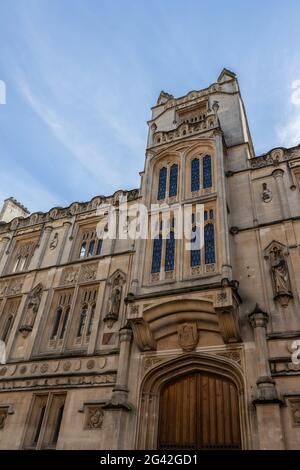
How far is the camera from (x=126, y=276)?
1564 cm

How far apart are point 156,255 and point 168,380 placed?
4875 millimetres

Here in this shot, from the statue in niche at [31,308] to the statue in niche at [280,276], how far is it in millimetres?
10834

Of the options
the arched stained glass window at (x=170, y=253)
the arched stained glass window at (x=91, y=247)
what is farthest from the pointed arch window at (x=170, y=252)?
the arched stained glass window at (x=91, y=247)

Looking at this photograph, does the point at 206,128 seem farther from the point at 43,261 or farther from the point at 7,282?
the point at 7,282

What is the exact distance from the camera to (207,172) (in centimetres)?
1639

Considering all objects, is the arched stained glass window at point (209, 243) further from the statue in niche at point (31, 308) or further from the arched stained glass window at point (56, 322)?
the statue in niche at point (31, 308)

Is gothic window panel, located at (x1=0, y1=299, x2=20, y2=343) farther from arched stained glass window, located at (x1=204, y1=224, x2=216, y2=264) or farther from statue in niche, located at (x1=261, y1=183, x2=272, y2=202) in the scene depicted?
statue in niche, located at (x1=261, y1=183, x2=272, y2=202)

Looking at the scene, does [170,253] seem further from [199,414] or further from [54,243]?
[54,243]

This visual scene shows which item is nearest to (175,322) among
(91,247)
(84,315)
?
(84,315)

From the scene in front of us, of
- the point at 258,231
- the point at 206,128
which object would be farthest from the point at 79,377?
the point at 206,128

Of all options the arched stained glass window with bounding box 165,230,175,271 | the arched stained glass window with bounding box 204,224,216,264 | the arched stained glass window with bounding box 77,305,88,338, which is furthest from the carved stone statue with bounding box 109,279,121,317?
the arched stained glass window with bounding box 204,224,216,264

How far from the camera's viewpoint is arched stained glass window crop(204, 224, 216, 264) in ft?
43.9

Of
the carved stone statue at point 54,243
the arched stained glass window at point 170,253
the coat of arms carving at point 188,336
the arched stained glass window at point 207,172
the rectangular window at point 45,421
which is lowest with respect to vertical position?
the rectangular window at point 45,421

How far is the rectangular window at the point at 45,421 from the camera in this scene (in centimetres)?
1263
